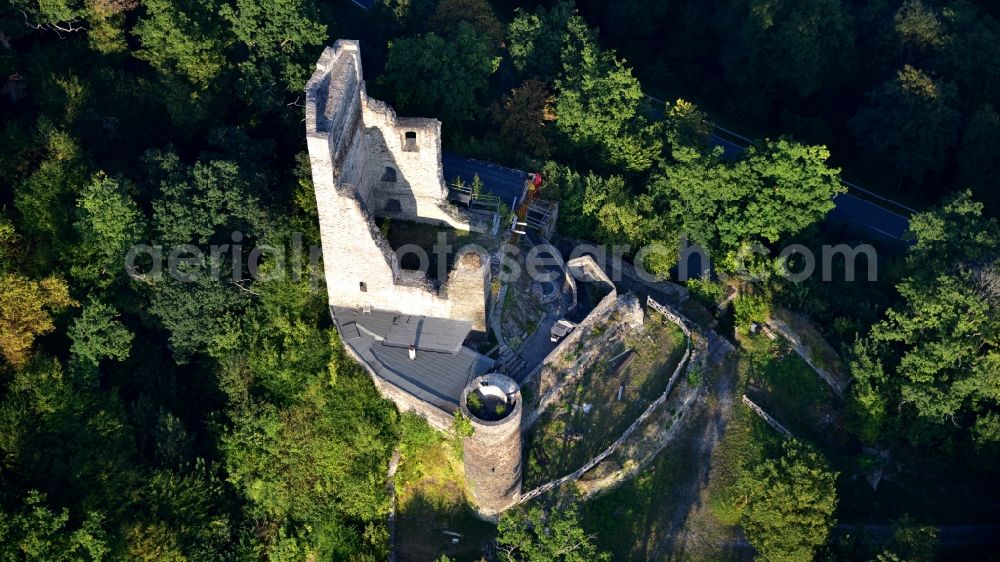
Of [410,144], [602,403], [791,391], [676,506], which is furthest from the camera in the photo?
[791,391]

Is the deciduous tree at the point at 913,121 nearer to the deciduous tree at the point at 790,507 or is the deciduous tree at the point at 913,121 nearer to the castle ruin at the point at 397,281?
the deciduous tree at the point at 790,507

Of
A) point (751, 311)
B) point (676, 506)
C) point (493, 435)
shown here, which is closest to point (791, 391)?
point (751, 311)

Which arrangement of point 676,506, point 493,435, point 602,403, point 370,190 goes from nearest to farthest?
point 493,435
point 676,506
point 602,403
point 370,190

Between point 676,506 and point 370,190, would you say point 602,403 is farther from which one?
point 370,190

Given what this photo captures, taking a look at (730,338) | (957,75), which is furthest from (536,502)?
(957,75)

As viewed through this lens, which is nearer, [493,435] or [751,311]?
[493,435]

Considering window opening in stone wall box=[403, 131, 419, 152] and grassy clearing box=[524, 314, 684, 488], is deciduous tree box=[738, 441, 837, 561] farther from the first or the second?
window opening in stone wall box=[403, 131, 419, 152]
